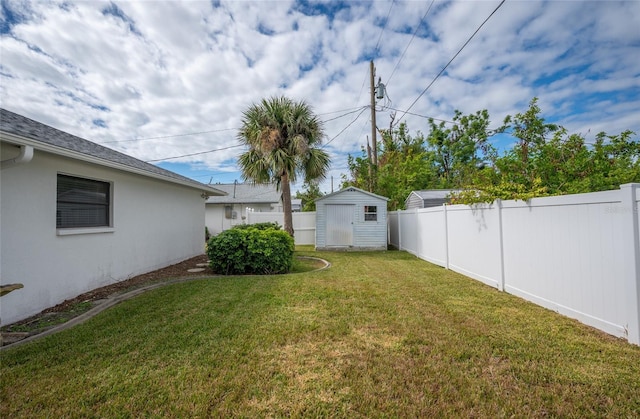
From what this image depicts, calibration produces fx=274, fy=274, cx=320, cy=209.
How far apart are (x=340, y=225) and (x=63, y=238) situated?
9479 millimetres

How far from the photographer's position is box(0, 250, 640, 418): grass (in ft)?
6.75

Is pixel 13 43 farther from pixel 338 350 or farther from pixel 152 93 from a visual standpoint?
pixel 338 350

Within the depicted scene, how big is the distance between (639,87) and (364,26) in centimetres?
825

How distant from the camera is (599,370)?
2.47 metres

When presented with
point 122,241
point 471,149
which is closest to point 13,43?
point 122,241

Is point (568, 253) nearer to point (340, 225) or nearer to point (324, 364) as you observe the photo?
point (324, 364)

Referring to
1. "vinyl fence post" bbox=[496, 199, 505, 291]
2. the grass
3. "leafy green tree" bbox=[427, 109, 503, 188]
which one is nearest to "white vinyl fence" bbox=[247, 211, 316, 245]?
"vinyl fence post" bbox=[496, 199, 505, 291]

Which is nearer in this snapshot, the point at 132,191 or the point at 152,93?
the point at 132,191

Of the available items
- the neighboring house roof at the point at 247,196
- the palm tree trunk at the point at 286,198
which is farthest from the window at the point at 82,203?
the neighboring house roof at the point at 247,196

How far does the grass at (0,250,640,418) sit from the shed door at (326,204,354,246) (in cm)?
801

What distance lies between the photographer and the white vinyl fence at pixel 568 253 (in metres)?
2.97

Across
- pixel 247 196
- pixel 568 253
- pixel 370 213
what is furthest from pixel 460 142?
pixel 568 253

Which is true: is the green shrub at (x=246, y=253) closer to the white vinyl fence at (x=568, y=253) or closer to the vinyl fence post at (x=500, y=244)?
the white vinyl fence at (x=568, y=253)

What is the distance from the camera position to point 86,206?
5.36 meters
